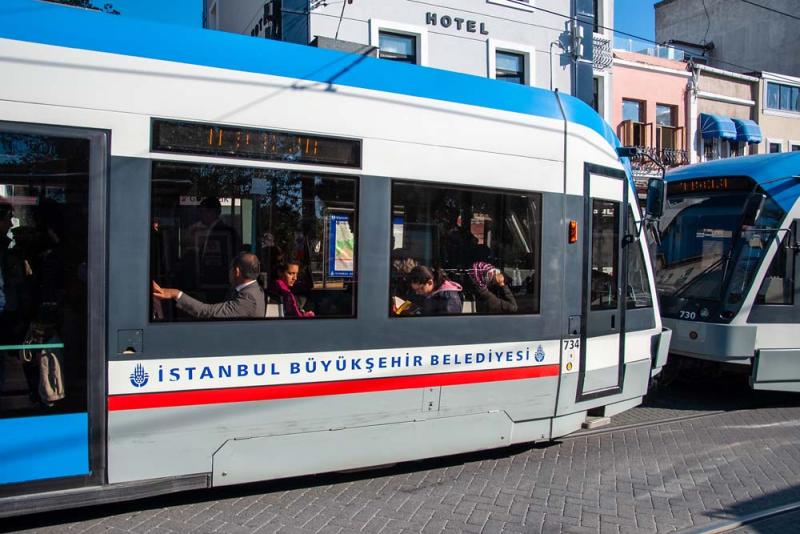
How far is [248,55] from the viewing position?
4.27 metres

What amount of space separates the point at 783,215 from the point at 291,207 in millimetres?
6273

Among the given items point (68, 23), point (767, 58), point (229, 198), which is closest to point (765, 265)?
point (229, 198)

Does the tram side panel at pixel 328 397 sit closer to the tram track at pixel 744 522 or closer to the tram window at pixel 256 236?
the tram window at pixel 256 236

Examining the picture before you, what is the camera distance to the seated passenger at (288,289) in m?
4.40

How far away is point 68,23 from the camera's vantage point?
3.78 meters

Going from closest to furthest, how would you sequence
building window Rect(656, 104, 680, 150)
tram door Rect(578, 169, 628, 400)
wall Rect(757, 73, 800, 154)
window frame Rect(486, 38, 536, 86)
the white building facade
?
tram door Rect(578, 169, 628, 400) → the white building facade → window frame Rect(486, 38, 536, 86) → building window Rect(656, 104, 680, 150) → wall Rect(757, 73, 800, 154)

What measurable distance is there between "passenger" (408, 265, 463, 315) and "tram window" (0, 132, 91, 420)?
2141mm

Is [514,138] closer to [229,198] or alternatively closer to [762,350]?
[229,198]

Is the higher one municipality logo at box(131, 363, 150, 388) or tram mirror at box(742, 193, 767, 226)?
tram mirror at box(742, 193, 767, 226)

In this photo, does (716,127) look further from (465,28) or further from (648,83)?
(465,28)

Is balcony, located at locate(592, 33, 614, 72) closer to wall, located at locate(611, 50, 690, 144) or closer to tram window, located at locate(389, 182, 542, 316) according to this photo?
wall, located at locate(611, 50, 690, 144)

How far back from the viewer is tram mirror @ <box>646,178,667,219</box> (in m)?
6.21

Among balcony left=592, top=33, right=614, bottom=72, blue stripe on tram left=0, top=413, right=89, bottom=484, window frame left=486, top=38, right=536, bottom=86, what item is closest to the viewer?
blue stripe on tram left=0, top=413, right=89, bottom=484

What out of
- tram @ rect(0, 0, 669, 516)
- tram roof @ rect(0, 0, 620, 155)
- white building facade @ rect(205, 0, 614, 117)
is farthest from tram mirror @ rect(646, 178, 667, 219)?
white building facade @ rect(205, 0, 614, 117)
